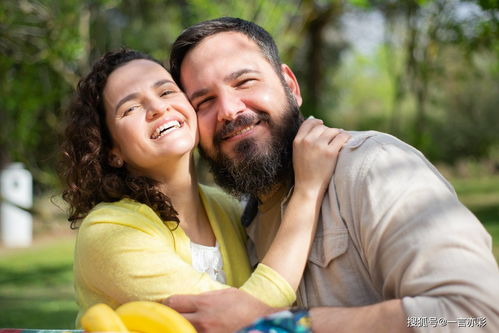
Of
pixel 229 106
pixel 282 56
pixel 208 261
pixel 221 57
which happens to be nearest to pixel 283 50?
pixel 282 56

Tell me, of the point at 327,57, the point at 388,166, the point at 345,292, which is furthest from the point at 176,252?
the point at 327,57

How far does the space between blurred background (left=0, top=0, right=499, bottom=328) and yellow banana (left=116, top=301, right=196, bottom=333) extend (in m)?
1.44

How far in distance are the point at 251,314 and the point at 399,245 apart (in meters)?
0.57

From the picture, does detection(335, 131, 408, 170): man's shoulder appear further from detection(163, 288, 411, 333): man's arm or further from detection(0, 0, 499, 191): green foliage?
detection(0, 0, 499, 191): green foliage

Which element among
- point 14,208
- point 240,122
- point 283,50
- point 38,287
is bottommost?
point 14,208

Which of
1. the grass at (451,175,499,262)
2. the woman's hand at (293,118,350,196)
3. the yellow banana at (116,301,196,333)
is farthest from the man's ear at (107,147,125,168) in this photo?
the grass at (451,175,499,262)

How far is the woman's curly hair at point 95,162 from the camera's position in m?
2.76

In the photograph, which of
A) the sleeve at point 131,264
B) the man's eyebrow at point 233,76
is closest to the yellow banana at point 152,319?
the sleeve at point 131,264

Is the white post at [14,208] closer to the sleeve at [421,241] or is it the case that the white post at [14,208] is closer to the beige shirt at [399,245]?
the beige shirt at [399,245]

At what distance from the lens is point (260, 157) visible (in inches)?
110

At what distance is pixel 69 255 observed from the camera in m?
12.7

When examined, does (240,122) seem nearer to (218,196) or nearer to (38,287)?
(218,196)

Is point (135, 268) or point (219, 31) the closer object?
point (135, 268)

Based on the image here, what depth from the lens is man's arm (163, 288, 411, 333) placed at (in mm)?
2018
